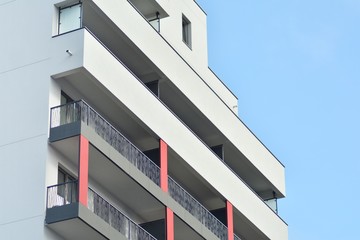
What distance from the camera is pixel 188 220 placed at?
59.7 meters

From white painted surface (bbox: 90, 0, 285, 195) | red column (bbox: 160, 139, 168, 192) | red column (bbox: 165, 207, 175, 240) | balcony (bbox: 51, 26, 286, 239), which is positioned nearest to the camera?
balcony (bbox: 51, 26, 286, 239)

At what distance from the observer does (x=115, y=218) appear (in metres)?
54.3

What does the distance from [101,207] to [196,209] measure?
9434 millimetres

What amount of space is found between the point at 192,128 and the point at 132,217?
8.65 metres

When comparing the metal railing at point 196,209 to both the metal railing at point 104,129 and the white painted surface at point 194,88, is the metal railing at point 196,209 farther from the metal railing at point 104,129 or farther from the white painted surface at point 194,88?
the white painted surface at point 194,88

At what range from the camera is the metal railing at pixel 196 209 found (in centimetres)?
6000

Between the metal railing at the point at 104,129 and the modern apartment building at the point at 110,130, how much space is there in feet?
0.18

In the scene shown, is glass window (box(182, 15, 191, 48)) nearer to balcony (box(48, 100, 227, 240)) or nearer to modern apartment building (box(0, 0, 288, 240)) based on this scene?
modern apartment building (box(0, 0, 288, 240))

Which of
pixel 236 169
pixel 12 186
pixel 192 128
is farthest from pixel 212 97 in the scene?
pixel 12 186

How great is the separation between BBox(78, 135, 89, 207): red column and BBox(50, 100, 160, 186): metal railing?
1058mm

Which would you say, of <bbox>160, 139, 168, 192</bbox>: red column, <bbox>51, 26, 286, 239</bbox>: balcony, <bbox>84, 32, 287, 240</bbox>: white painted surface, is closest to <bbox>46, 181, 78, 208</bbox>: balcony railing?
<bbox>51, 26, 286, 239</bbox>: balcony

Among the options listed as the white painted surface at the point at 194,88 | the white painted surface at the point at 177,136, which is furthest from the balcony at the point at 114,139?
the white painted surface at the point at 194,88

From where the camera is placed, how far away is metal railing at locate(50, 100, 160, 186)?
53.0 m

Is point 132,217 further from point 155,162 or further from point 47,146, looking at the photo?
point 47,146
